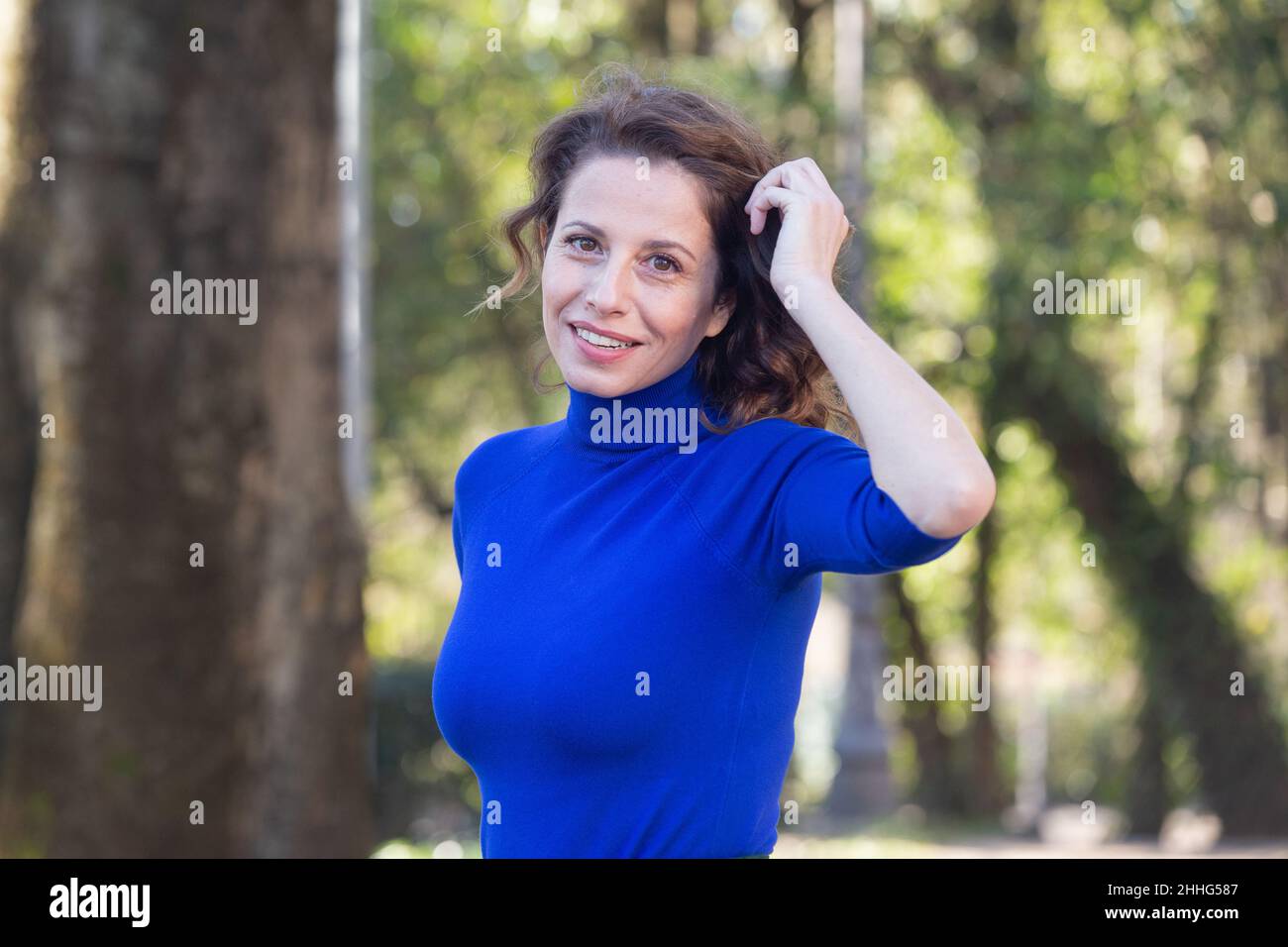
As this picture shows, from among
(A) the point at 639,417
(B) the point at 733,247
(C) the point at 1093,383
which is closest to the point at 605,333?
(A) the point at 639,417

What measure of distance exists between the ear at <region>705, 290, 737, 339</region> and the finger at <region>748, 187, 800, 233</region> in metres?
0.13

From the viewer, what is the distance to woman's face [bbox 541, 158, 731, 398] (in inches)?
91.0

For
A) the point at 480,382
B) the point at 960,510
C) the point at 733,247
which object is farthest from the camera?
the point at 480,382

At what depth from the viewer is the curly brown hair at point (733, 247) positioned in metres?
2.37

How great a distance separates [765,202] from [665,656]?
2.30 ft

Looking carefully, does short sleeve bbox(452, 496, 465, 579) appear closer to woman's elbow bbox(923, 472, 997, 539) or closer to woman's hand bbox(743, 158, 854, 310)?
woman's hand bbox(743, 158, 854, 310)

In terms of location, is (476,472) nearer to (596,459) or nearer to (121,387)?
(596,459)

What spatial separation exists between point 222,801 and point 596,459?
4177mm

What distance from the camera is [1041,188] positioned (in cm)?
1316

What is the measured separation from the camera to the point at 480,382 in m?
18.9

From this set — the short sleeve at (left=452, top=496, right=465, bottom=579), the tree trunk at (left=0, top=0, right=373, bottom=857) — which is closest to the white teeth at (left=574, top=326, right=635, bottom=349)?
the short sleeve at (left=452, top=496, right=465, bottom=579)

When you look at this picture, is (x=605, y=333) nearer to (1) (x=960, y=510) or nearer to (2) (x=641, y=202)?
(2) (x=641, y=202)
